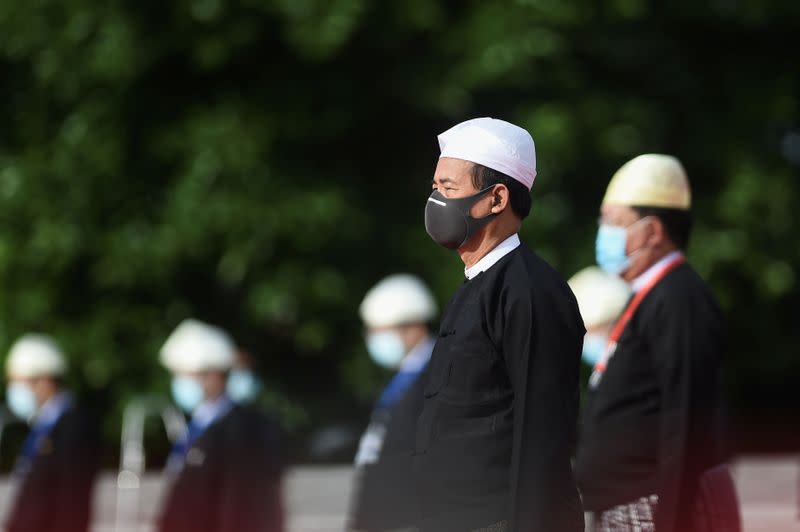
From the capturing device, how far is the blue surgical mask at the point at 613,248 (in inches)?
174

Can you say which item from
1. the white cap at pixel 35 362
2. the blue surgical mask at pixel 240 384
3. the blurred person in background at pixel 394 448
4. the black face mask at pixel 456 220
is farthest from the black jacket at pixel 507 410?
the blue surgical mask at pixel 240 384

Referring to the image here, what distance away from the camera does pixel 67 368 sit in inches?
612

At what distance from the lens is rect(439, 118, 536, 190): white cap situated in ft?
10.9

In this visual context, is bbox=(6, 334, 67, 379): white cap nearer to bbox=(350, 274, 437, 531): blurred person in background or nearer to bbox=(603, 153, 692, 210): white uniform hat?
bbox=(350, 274, 437, 531): blurred person in background

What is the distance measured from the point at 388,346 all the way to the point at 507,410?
4.13 meters

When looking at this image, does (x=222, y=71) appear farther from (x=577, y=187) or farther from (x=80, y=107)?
(x=577, y=187)

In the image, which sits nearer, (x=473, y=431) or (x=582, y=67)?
(x=473, y=431)

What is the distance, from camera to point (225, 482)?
8.38 m

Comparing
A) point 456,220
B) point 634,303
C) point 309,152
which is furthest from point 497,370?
point 309,152

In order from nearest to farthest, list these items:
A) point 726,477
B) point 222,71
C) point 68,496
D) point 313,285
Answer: point 726,477 → point 68,496 → point 313,285 → point 222,71

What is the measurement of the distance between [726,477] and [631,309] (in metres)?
0.58

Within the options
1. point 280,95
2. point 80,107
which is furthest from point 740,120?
point 80,107

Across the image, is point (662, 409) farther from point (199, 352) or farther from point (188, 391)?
point (188, 391)

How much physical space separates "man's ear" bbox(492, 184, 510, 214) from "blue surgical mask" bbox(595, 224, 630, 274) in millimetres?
1166
